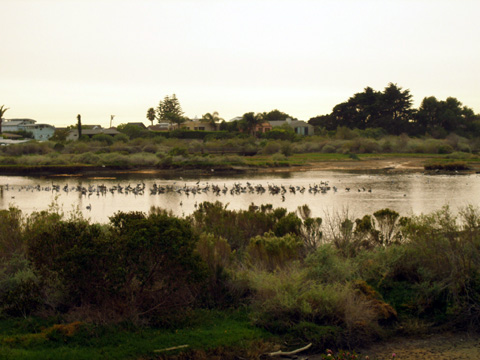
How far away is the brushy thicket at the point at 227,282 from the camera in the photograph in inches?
373

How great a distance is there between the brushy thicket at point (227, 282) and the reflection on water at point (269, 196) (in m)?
13.4

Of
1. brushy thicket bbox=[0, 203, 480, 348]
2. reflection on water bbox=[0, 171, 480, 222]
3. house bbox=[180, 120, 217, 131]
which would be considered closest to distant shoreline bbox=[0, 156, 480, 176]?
reflection on water bbox=[0, 171, 480, 222]

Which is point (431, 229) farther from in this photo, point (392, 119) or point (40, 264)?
point (392, 119)

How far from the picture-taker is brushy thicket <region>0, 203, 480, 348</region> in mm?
9484

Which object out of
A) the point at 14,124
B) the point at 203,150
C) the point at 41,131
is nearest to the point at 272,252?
the point at 203,150

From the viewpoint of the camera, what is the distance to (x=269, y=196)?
120 feet

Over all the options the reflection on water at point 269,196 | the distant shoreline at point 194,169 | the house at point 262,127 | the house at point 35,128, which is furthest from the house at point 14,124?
the reflection on water at point 269,196

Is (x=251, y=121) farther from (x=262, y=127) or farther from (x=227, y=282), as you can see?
(x=227, y=282)

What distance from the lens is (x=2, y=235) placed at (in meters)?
12.4

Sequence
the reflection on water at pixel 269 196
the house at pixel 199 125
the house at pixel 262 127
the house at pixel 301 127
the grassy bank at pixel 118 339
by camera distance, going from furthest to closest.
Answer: the house at pixel 199 125 < the house at pixel 301 127 < the house at pixel 262 127 < the reflection on water at pixel 269 196 < the grassy bank at pixel 118 339

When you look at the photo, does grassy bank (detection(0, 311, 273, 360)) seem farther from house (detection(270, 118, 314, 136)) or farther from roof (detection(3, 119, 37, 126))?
roof (detection(3, 119, 37, 126))

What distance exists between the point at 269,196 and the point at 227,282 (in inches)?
1013

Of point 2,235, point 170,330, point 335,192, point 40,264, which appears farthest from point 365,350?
point 335,192

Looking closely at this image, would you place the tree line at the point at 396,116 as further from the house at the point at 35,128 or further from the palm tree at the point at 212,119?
the house at the point at 35,128
